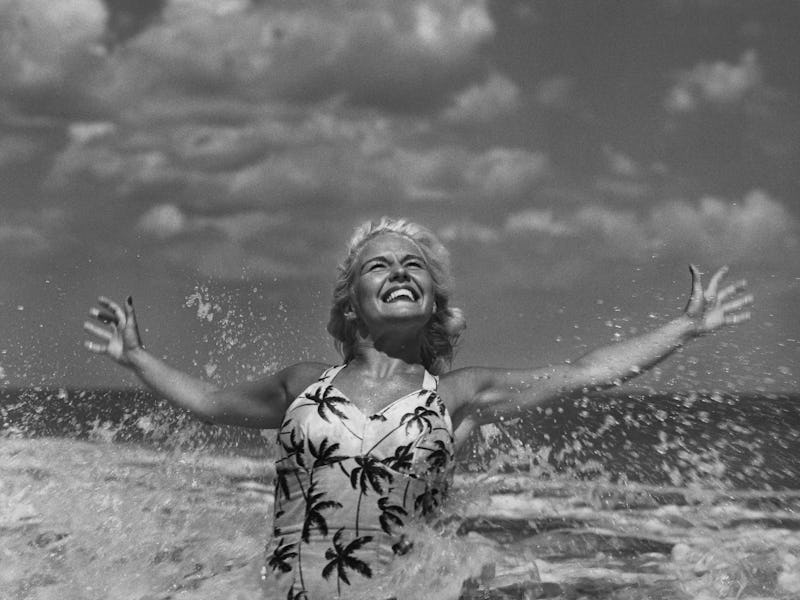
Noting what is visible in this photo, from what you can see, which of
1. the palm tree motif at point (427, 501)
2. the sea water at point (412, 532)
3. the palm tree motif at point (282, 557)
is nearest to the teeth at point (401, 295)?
the palm tree motif at point (427, 501)

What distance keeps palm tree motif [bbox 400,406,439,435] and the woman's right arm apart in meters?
0.62

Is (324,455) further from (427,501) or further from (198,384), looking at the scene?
(198,384)

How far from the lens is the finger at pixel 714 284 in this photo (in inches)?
195

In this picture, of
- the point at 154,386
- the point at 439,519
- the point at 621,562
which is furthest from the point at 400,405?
the point at 621,562

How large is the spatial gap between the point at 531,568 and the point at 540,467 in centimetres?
1091

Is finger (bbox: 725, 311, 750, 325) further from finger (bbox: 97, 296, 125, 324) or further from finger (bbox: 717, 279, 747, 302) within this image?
finger (bbox: 97, 296, 125, 324)

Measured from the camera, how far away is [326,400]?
4258 mm

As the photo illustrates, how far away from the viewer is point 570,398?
16.1 feet

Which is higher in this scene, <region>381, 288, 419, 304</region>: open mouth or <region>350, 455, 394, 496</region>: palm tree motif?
<region>381, 288, 419, 304</region>: open mouth

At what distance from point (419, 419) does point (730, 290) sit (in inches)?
75.6

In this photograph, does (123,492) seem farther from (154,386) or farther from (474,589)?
(474,589)

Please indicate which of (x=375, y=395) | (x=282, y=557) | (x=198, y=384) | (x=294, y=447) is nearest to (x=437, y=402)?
(x=375, y=395)

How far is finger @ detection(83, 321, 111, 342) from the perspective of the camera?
508 cm

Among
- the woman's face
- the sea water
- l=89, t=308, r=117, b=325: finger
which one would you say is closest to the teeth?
the woman's face
